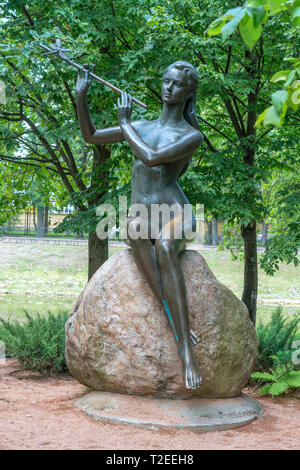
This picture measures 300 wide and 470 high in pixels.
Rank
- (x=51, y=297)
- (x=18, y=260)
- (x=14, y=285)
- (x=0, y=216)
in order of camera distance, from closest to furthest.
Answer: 1. (x=0, y=216)
2. (x=51, y=297)
3. (x=14, y=285)
4. (x=18, y=260)

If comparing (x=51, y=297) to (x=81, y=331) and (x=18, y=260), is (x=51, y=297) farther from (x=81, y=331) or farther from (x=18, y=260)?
(x=81, y=331)

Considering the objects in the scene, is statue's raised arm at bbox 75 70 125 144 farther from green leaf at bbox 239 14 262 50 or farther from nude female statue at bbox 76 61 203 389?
green leaf at bbox 239 14 262 50

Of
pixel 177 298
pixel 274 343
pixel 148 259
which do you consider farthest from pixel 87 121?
pixel 274 343

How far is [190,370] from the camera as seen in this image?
504 centimetres

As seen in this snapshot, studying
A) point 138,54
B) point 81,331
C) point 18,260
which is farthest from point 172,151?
point 18,260

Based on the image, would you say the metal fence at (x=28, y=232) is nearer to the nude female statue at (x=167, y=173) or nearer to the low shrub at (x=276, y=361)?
the low shrub at (x=276, y=361)

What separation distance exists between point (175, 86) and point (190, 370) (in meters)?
2.70

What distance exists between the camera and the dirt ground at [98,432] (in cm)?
450

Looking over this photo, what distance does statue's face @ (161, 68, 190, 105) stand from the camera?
5.41 metres

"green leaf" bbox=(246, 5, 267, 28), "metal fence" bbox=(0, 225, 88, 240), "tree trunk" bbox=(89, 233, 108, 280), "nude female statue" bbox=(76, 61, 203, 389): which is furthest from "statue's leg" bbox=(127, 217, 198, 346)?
"metal fence" bbox=(0, 225, 88, 240)

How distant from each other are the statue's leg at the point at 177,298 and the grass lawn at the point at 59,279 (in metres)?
10.2

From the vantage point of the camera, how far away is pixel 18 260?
82.1 ft

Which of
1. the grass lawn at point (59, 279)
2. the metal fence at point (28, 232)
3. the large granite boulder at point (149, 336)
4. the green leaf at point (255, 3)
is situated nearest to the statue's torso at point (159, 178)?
the large granite boulder at point (149, 336)
